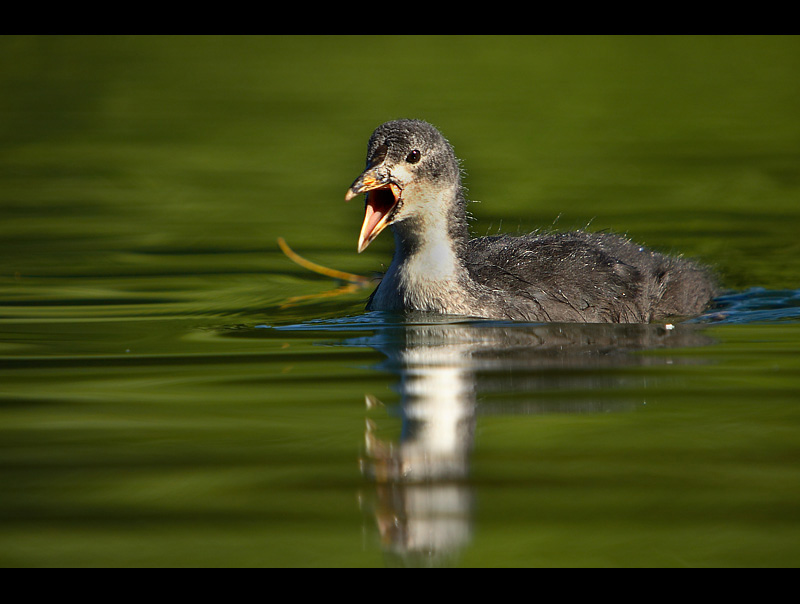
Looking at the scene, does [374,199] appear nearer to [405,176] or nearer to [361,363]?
[405,176]

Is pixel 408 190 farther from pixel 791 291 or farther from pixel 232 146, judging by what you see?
pixel 232 146

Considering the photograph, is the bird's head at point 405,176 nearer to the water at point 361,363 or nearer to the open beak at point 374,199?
the open beak at point 374,199

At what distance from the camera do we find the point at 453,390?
5.98 m

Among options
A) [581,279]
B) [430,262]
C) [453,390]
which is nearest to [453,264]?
[430,262]

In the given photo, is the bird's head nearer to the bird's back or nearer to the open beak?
the open beak

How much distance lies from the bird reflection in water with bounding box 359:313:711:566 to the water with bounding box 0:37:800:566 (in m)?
0.02

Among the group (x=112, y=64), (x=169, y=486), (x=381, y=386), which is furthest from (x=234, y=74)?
(x=169, y=486)

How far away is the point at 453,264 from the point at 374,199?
67 centimetres

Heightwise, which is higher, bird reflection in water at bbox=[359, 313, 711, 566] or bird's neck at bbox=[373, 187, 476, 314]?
bird's neck at bbox=[373, 187, 476, 314]

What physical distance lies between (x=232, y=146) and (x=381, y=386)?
33.4 feet

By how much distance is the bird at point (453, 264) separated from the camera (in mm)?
7699

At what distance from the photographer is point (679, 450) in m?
5.02

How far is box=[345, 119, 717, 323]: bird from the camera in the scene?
25.3ft

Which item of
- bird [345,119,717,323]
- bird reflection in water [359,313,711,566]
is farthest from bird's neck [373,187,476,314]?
bird reflection in water [359,313,711,566]
